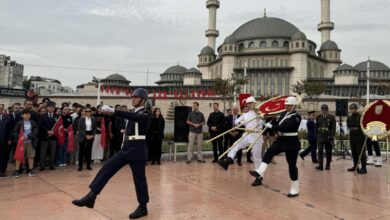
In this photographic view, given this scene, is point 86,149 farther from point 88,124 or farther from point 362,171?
point 362,171

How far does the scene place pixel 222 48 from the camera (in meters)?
79.2

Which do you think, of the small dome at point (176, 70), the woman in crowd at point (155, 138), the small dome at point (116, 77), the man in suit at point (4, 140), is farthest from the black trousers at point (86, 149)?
the small dome at point (176, 70)

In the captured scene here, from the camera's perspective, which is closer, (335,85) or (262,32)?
(335,85)

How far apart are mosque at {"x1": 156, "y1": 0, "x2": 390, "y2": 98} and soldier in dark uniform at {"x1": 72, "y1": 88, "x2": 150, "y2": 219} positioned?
64542 millimetres

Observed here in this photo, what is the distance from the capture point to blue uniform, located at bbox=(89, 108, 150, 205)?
4.75 meters

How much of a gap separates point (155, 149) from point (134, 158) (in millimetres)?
5451

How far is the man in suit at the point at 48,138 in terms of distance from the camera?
345 inches

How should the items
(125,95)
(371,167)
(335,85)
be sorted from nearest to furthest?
(371,167) → (125,95) → (335,85)

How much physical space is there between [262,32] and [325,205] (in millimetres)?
82201

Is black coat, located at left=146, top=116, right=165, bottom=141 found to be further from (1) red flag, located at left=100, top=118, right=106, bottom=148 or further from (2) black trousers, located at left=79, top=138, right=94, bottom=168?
(2) black trousers, located at left=79, top=138, right=94, bottom=168

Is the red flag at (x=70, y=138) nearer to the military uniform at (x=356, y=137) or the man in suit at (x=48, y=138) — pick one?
the man in suit at (x=48, y=138)

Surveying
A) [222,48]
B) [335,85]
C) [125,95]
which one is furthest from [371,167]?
[222,48]

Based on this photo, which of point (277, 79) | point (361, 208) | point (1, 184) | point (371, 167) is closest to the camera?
point (361, 208)

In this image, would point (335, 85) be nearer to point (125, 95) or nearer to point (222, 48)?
point (222, 48)
